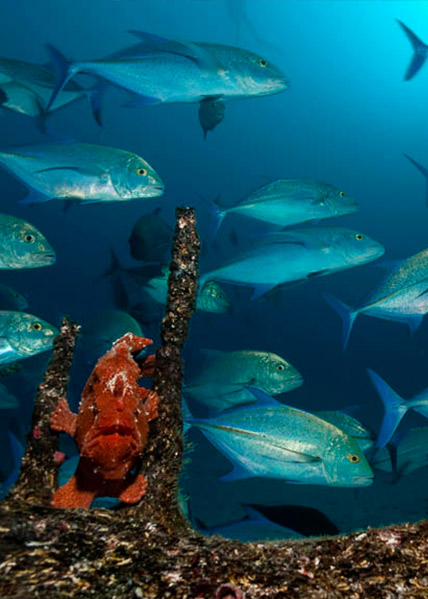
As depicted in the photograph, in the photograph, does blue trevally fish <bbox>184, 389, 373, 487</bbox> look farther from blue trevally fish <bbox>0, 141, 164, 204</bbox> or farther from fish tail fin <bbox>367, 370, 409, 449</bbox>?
blue trevally fish <bbox>0, 141, 164, 204</bbox>

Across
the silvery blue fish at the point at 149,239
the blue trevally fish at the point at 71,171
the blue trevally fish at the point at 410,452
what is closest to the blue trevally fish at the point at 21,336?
the blue trevally fish at the point at 71,171

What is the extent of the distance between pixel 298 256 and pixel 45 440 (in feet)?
11.9

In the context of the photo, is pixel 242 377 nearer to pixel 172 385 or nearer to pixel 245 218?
pixel 172 385

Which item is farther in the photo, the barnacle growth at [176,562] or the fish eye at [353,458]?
the fish eye at [353,458]

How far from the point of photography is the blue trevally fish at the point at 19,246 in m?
4.07

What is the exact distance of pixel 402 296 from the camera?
159 inches

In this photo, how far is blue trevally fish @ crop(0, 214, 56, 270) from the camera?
13.4 ft

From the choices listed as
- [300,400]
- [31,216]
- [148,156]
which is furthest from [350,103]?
[31,216]

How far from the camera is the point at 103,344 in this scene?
232 inches

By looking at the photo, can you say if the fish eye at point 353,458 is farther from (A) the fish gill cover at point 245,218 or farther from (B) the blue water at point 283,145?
(B) the blue water at point 283,145

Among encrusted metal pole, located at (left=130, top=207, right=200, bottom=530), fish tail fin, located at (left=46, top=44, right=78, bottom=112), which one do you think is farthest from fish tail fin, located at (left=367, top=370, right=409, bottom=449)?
fish tail fin, located at (left=46, top=44, right=78, bottom=112)

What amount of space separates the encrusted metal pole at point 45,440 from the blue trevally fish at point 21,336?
2.47 meters

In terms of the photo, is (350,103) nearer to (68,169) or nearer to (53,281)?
(53,281)

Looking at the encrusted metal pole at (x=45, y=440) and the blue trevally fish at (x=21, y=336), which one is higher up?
the encrusted metal pole at (x=45, y=440)
